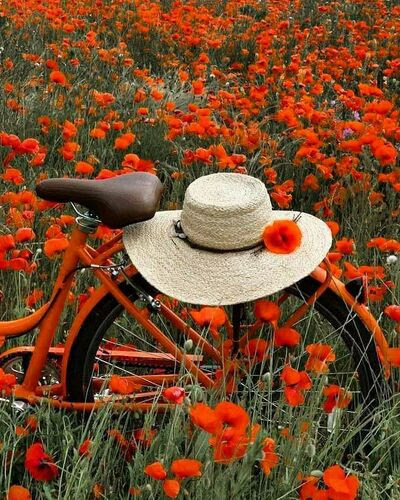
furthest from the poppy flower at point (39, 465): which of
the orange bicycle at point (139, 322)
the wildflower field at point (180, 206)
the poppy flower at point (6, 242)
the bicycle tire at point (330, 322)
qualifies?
the poppy flower at point (6, 242)

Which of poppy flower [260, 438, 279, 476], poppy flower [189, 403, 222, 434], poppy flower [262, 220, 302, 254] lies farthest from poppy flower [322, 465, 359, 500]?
poppy flower [262, 220, 302, 254]

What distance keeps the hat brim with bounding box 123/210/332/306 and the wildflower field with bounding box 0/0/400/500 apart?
0.25ft

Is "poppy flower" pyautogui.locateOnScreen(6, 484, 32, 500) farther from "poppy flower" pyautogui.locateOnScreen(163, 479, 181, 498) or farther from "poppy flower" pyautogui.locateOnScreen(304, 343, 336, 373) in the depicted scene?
"poppy flower" pyautogui.locateOnScreen(304, 343, 336, 373)

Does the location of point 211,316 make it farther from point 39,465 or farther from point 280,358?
point 39,465

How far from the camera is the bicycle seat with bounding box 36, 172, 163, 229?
2010 millimetres

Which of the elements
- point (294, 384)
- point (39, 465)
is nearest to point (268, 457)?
point (294, 384)

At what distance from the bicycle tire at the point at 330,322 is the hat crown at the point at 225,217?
0.63 feet

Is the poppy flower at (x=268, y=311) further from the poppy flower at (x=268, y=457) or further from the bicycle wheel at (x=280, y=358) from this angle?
the poppy flower at (x=268, y=457)

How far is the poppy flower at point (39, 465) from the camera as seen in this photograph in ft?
5.92

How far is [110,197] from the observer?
2016 millimetres

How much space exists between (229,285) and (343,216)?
152 cm

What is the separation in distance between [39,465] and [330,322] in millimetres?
845

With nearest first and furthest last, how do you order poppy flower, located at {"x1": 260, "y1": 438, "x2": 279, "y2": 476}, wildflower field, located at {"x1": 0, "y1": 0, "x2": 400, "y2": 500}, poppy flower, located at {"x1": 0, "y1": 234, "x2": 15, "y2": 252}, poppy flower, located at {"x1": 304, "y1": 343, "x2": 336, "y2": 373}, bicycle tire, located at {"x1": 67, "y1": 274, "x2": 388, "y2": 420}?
1. poppy flower, located at {"x1": 260, "y1": 438, "x2": 279, "y2": 476}
2. wildflower field, located at {"x1": 0, "y1": 0, "x2": 400, "y2": 500}
3. poppy flower, located at {"x1": 304, "y1": 343, "x2": 336, "y2": 373}
4. bicycle tire, located at {"x1": 67, "y1": 274, "x2": 388, "y2": 420}
5. poppy flower, located at {"x1": 0, "y1": 234, "x2": 15, "y2": 252}

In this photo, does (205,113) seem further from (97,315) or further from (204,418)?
(204,418)
